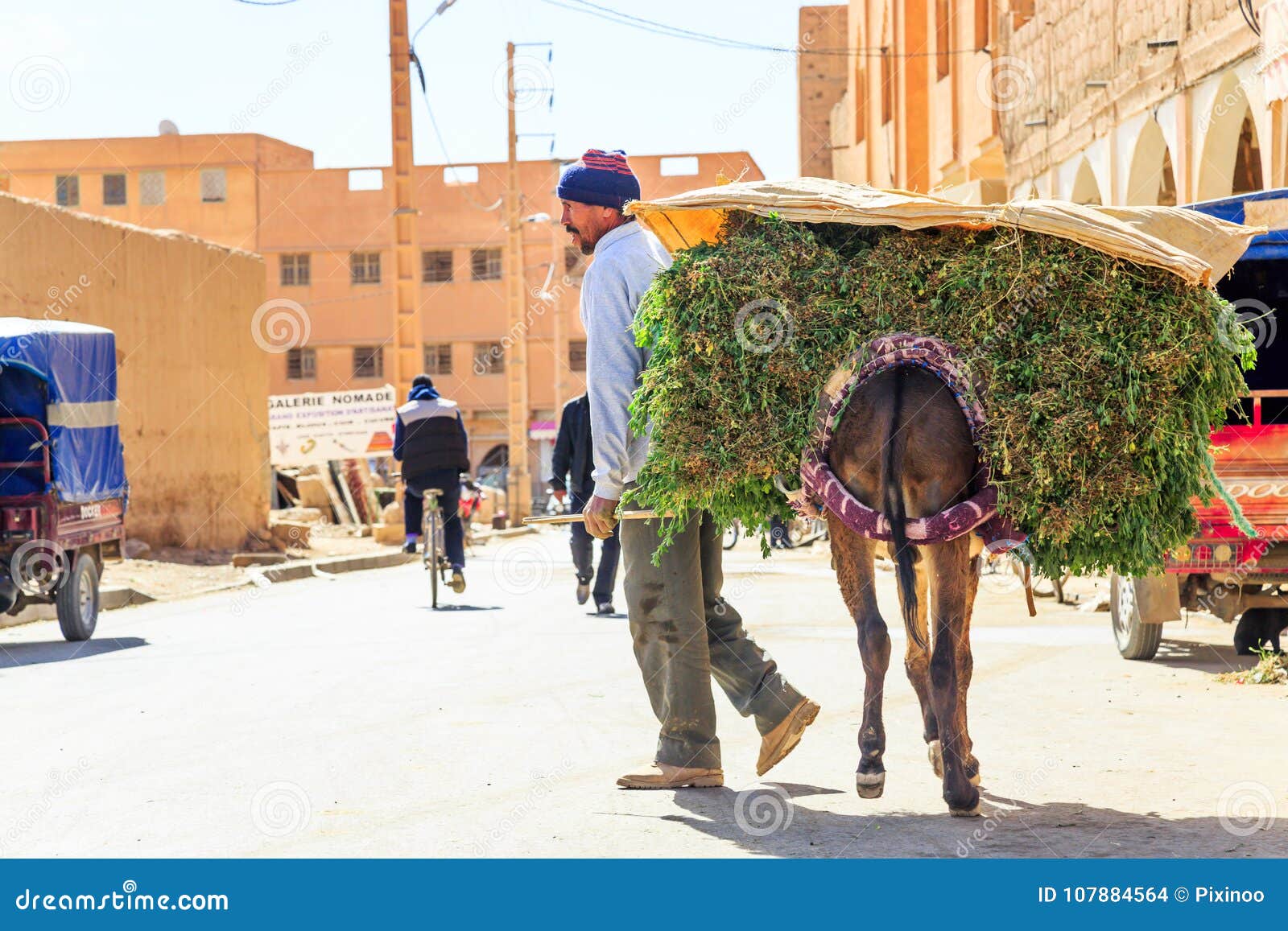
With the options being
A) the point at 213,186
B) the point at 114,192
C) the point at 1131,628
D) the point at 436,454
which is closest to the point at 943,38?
the point at 436,454

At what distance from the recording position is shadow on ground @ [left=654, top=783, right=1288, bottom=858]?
4.93 meters

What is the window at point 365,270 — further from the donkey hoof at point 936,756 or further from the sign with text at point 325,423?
the donkey hoof at point 936,756

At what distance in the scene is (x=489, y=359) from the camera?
65125 mm

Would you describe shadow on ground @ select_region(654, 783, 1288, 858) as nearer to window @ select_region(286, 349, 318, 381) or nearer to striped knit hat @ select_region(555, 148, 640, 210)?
striped knit hat @ select_region(555, 148, 640, 210)

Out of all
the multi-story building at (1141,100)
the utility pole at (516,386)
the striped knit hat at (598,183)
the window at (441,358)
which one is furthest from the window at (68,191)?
the striped knit hat at (598,183)

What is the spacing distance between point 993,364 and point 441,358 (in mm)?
61394

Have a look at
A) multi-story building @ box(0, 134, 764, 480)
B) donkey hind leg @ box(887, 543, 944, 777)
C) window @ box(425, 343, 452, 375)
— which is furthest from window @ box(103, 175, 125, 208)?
donkey hind leg @ box(887, 543, 944, 777)

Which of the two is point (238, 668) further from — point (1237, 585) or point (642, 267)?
point (1237, 585)

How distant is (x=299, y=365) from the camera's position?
66562 millimetres

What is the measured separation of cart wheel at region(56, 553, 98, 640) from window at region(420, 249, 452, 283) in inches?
2093

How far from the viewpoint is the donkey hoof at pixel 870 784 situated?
559cm

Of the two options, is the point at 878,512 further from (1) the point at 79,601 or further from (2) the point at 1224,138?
(2) the point at 1224,138

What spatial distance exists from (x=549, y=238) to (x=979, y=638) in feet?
186

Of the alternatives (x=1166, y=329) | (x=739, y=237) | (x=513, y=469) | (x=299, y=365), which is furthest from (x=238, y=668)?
(x=299, y=365)
